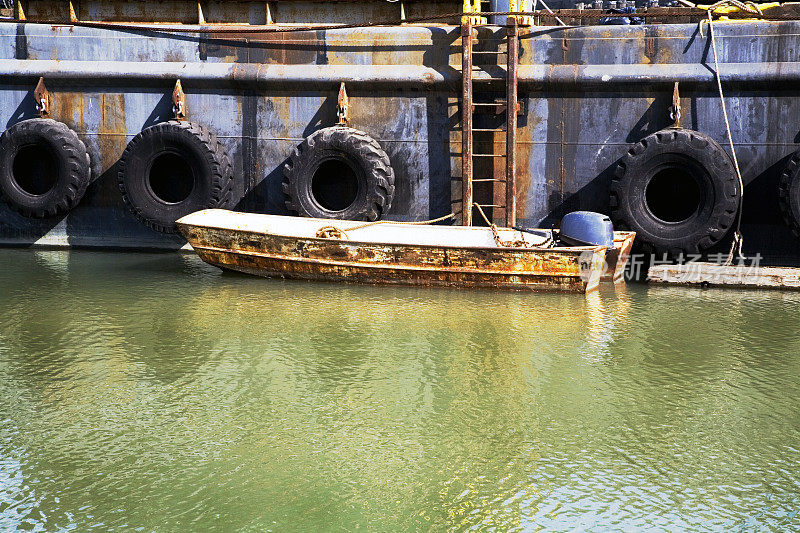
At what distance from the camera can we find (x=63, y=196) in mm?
11766

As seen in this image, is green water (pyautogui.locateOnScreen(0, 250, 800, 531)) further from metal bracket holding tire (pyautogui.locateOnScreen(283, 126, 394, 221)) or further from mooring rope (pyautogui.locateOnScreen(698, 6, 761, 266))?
metal bracket holding tire (pyautogui.locateOnScreen(283, 126, 394, 221))

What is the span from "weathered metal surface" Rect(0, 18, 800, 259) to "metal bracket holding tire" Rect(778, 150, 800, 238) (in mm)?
406

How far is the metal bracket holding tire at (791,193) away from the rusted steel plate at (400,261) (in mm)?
2442

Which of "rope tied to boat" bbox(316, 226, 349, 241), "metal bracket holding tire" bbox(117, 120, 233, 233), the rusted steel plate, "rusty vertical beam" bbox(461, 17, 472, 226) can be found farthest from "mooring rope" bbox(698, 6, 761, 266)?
"metal bracket holding tire" bbox(117, 120, 233, 233)

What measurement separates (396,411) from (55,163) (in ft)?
26.7

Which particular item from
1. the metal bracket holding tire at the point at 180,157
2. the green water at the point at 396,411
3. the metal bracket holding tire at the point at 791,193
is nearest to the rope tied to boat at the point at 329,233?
the green water at the point at 396,411

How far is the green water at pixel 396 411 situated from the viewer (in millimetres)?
4605

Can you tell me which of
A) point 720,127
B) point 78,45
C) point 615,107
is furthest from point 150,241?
Answer: point 720,127

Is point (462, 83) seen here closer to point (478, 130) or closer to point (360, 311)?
point (478, 130)

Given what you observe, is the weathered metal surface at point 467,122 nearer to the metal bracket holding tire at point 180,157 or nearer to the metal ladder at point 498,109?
the metal ladder at point 498,109

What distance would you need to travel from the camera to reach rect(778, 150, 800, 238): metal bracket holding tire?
10086mm

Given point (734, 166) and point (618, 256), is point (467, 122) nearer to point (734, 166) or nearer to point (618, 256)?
point (618, 256)

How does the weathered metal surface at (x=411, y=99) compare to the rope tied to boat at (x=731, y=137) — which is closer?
the rope tied to boat at (x=731, y=137)

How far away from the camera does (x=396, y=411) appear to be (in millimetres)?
5961
